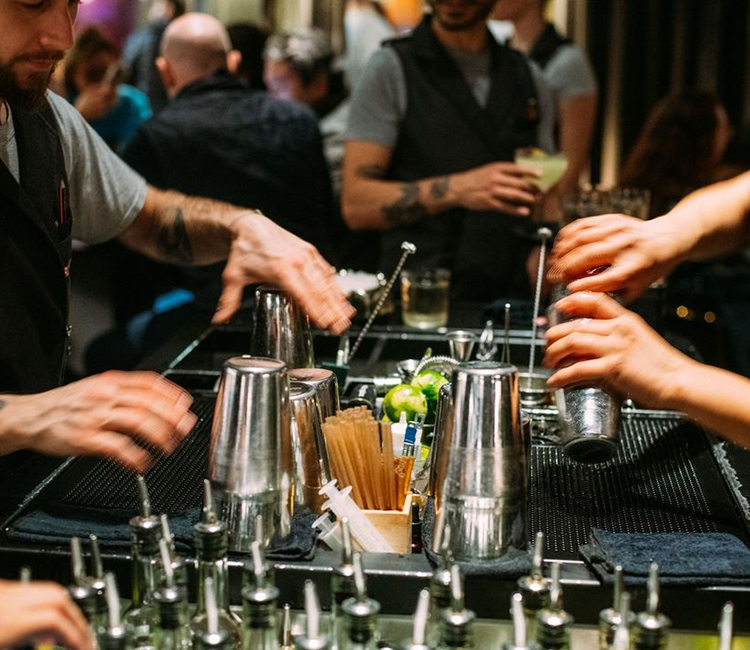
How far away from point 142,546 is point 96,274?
4022 mm

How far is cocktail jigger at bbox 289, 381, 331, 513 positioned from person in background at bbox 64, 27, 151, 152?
3768mm

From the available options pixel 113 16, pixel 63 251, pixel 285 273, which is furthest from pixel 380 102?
pixel 113 16

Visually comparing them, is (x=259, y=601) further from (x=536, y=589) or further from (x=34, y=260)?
(x=34, y=260)

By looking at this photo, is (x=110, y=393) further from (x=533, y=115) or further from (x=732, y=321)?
(x=732, y=321)

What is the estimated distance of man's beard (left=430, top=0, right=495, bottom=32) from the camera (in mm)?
3365

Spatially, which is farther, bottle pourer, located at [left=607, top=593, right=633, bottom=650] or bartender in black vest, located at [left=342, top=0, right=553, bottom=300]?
bartender in black vest, located at [left=342, top=0, right=553, bottom=300]

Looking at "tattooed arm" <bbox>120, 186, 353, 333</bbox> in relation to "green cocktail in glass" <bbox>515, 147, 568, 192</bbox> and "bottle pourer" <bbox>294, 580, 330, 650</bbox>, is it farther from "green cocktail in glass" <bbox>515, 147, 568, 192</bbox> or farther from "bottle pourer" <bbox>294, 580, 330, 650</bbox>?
"green cocktail in glass" <bbox>515, 147, 568, 192</bbox>

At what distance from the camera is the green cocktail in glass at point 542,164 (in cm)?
320

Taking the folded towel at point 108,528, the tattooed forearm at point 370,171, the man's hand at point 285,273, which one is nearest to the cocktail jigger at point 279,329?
the man's hand at point 285,273

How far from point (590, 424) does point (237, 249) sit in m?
0.72

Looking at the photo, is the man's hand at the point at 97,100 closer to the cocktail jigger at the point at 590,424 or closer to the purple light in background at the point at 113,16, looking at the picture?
the purple light in background at the point at 113,16

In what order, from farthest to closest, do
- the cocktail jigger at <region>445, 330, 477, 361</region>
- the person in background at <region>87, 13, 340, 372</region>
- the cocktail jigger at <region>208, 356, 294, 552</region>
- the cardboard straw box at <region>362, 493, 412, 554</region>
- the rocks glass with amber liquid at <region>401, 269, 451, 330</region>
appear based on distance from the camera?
1. the person in background at <region>87, 13, 340, 372</region>
2. the rocks glass with amber liquid at <region>401, 269, 451, 330</region>
3. the cocktail jigger at <region>445, 330, 477, 361</region>
4. the cardboard straw box at <region>362, 493, 412, 554</region>
5. the cocktail jigger at <region>208, 356, 294, 552</region>

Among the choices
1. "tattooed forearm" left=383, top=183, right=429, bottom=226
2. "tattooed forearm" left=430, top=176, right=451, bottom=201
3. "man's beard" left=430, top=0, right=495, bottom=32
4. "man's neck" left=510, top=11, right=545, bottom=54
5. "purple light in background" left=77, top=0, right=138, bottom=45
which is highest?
"purple light in background" left=77, top=0, right=138, bottom=45

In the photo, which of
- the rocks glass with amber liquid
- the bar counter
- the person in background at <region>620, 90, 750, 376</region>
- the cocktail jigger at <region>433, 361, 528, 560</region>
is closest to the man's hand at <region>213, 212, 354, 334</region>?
the bar counter
